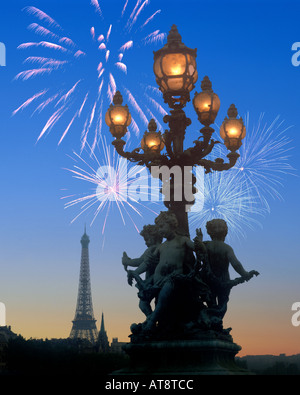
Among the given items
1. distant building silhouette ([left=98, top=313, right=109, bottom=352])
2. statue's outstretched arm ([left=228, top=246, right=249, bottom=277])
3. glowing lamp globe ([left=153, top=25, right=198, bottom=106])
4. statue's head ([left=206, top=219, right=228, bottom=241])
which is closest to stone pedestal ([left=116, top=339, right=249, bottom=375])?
statue's outstretched arm ([left=228, top=246, right=249, bottom=277])

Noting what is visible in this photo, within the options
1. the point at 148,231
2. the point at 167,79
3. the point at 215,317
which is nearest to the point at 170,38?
the point at 167,79

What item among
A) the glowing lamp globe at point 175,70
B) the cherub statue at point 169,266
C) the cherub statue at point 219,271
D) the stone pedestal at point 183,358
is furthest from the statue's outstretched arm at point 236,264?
the glowing lamp globe at point 175,70

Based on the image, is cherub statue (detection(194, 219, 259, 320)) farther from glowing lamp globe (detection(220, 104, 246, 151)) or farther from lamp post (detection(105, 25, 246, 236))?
glowing lamp globe (detection(220, 104, 246, 151))

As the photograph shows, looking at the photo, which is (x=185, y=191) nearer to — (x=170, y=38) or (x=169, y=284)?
(x=169, y=284)

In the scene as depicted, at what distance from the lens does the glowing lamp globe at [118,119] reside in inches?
669

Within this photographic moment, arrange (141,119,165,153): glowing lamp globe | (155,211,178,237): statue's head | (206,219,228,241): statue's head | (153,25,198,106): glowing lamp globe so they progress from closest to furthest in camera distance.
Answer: (155,211,178,237): statue's head
(206,219,228,241): statue's head
(153,25,198,106): glowing lamp globe
(141,119,165,153): glowing lamp globe

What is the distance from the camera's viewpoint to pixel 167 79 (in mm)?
16297

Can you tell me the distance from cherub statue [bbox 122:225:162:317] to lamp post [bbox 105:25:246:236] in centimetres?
69

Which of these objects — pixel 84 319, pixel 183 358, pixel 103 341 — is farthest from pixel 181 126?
pixel 103 341

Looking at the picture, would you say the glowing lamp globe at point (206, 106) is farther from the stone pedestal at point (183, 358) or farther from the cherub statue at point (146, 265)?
the stone pedestal at point (183, 358)

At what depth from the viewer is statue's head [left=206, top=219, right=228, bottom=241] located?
1502cm

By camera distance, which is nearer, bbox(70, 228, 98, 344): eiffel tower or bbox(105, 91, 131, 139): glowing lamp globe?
bbox(105, 91, 131, 139): glowing lamp globe

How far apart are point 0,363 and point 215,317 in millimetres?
91779

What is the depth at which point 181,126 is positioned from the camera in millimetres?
16516
